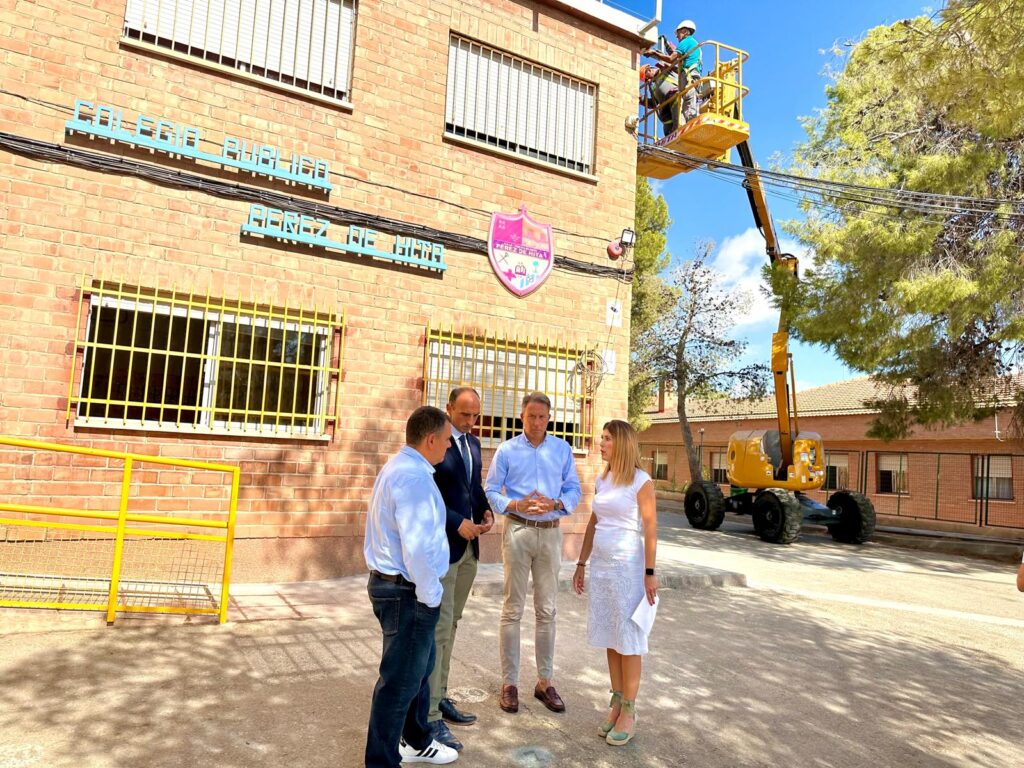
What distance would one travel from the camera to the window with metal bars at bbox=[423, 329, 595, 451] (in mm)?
8070

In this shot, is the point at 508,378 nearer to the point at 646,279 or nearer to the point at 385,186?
the point at 385,186

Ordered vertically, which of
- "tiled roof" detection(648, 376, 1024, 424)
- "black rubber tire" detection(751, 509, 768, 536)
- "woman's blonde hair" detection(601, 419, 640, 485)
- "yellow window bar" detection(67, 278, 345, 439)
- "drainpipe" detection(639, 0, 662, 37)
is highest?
"drainpipe" detection(639, 0, 662, 37)

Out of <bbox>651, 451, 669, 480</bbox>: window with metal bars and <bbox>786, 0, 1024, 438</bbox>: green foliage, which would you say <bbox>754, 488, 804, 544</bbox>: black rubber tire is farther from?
<bbox>651, 451, 669, 480</bbox>: window with metal bars

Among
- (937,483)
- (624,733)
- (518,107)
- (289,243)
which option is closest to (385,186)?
(289,243)

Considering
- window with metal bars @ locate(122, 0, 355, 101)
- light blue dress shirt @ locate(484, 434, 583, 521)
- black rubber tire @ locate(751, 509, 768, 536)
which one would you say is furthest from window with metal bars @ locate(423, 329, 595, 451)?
black rubber tire @ locate(751, 509, 768, 536)

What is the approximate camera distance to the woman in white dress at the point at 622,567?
3688mm

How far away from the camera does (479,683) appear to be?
4398 mm

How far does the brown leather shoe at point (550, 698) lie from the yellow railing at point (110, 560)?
2.62 m

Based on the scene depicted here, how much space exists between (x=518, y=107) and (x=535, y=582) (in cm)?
669

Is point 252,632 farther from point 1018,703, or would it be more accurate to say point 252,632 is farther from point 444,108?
point 444,108

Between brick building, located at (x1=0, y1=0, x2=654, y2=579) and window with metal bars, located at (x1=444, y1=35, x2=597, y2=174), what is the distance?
0.03m

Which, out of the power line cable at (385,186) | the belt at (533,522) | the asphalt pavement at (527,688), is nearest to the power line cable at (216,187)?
the power line cable at (385,186)

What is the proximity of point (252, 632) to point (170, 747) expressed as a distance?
1938 millimetres

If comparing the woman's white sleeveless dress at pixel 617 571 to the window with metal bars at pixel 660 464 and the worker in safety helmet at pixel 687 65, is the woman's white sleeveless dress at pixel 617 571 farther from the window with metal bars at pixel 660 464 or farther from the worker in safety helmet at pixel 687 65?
the window with metal bars at pixel 660 464
